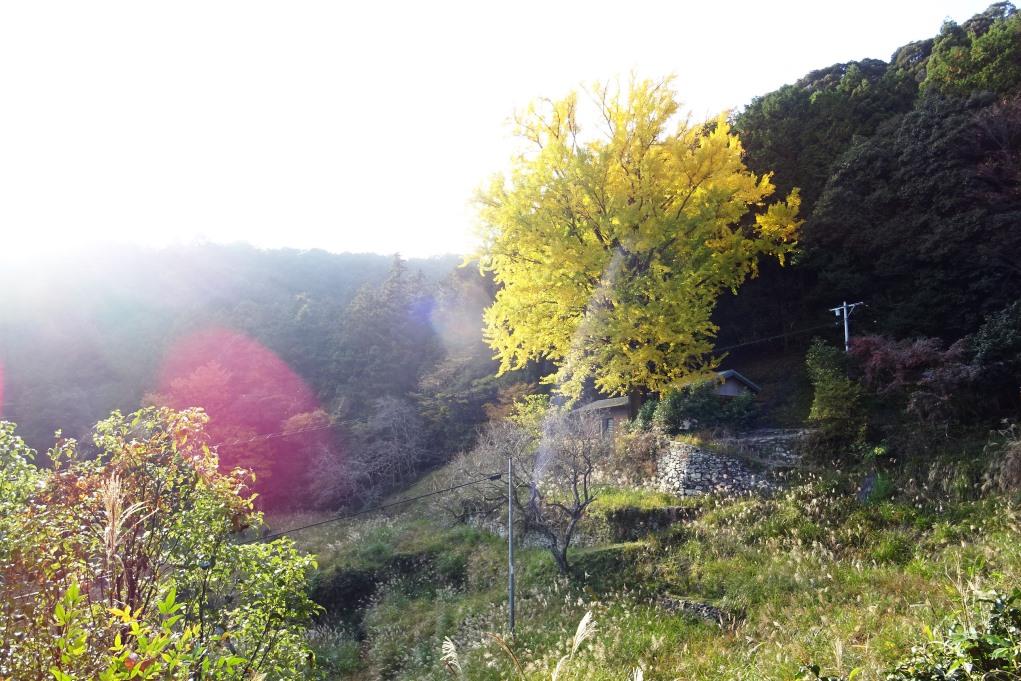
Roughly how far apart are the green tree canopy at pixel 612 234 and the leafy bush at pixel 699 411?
914mm

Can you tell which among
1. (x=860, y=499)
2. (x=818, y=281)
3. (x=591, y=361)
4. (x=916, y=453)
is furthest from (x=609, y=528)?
(x=818, y=281)

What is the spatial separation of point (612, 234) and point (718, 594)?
7.33 metres

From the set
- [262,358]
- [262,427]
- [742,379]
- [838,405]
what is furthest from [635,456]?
[262,358]

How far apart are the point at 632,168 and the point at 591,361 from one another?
4237 mm

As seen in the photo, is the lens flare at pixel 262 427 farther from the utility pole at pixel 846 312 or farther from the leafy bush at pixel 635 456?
the utility pole at pixel 846 312

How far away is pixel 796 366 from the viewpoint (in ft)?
63.4

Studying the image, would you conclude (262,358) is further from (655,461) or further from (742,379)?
(655,461)

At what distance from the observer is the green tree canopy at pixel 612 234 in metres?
12.5

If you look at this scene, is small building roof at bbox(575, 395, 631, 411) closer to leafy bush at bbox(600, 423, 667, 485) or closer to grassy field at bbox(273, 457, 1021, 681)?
leafy bush at bbox(600, 423, 667, 485)

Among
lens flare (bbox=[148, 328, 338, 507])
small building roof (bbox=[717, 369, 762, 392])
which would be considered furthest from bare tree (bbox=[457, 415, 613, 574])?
lens flare (bbox=[148, 328, 338, 507])

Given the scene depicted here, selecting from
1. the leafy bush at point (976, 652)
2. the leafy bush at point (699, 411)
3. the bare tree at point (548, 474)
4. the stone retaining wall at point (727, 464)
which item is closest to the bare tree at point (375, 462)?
the bare tree at point (548, 474)

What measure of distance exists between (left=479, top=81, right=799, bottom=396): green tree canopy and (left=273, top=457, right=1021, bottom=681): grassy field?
325cm

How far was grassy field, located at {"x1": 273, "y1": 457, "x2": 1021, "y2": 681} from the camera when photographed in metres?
5.81

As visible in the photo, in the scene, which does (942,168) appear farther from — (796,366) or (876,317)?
(796,366)
